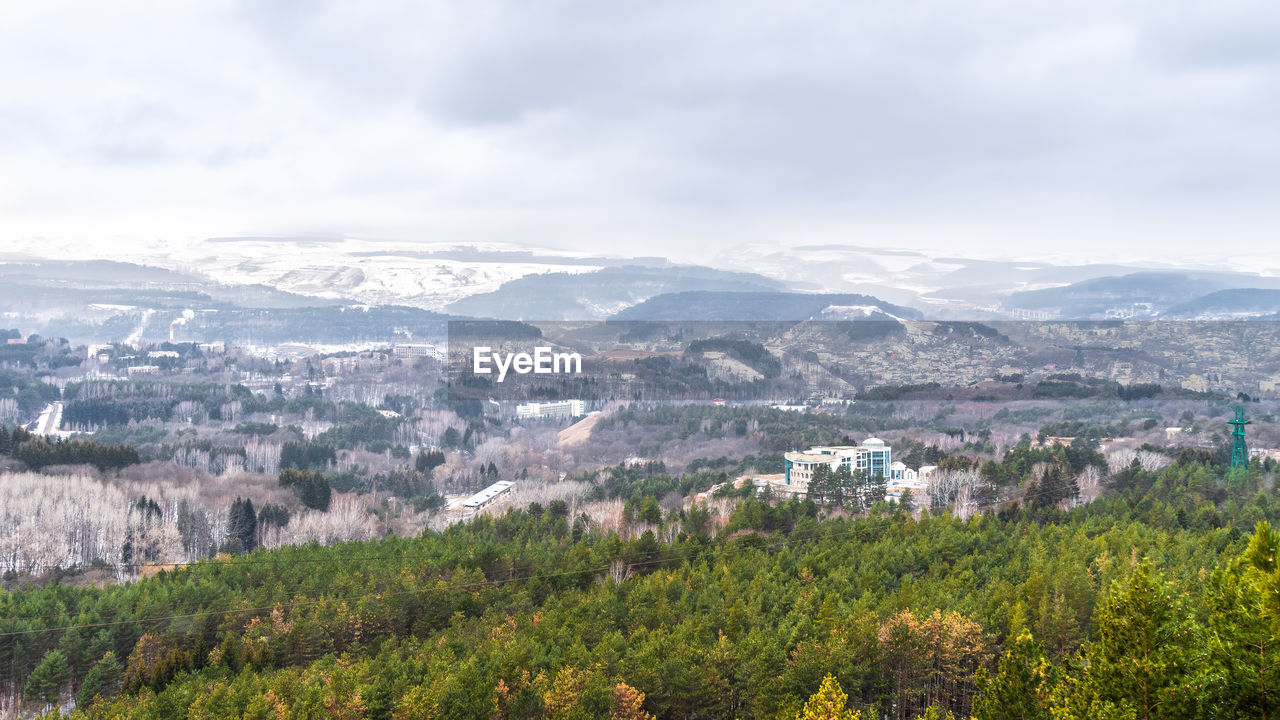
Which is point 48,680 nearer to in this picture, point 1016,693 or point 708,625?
point 708,625

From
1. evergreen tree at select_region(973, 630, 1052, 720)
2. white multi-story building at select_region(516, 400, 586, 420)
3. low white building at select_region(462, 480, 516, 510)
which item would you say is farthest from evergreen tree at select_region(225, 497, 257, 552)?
white multi-story building at select_region(516, 400, 586, 420)

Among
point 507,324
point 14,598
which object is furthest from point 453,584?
point 507,324

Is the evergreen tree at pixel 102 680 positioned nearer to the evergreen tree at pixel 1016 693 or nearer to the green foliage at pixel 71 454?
the evergreen tree at pixel 1016 693

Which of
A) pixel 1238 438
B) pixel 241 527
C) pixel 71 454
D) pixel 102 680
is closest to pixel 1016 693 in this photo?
pixel 102 680

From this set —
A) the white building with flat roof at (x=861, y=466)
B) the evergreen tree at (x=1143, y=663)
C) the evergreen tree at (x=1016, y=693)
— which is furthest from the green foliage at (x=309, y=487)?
the evergreen tree at (x=1143, y=663)

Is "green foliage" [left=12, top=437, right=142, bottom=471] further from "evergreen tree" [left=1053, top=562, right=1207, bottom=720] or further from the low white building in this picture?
"evergreen tree" [left=1053, top=562, right=1207, bottom=720]

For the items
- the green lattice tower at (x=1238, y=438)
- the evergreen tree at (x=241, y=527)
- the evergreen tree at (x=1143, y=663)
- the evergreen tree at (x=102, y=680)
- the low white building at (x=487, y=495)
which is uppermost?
the evergreen tree at (x=1143, y=663)
